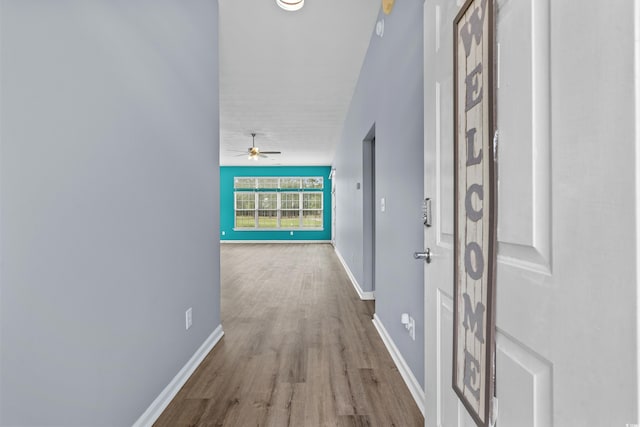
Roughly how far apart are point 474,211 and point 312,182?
10197 millimetres

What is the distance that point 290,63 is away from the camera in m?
3.58

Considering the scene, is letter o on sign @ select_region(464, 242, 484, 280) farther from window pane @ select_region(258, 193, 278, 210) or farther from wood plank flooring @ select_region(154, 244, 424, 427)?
window pane @ select_region(258, 193, 278, 210)

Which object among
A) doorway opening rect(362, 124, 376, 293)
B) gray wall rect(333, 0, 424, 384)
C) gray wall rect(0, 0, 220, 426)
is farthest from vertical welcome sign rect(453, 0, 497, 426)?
doorway opening rect(362, 124, 376, 293)

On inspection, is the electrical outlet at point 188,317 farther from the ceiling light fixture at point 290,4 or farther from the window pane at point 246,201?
the window pane at point 246,201

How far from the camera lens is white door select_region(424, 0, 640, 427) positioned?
47cm

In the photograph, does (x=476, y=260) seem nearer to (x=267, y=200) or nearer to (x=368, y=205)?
(x=368, y=205)

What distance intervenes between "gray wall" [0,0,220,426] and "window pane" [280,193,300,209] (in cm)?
896

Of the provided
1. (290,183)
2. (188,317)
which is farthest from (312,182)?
(188,317)

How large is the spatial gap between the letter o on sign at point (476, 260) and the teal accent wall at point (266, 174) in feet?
32.9

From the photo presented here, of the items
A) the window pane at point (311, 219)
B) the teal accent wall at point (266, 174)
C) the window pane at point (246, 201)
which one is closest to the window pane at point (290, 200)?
the window pane at point (311, 219)

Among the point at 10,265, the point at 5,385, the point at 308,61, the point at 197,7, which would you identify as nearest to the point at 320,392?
the point at 5,385

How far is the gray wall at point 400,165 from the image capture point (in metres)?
1.78

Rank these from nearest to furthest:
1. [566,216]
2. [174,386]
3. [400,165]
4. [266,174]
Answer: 1. [566,216]
2. [174,386]
3. [400,165]
4. [266,174]

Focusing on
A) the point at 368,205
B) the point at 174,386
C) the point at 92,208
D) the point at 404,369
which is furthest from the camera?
the point at 368,205
